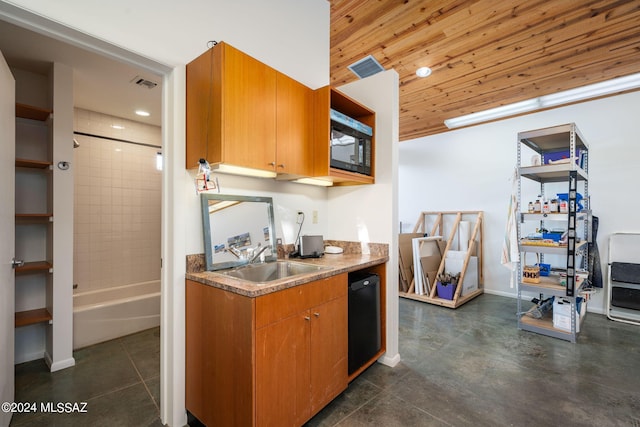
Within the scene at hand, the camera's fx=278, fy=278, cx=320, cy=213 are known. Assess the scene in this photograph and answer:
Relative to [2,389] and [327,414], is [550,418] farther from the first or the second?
[2,389]

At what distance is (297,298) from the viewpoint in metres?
1.48

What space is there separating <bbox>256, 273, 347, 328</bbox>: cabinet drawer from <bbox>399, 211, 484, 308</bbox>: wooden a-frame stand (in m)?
2.61

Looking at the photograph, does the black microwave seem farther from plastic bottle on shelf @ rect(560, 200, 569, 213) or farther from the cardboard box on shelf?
the cardboard box on shelf

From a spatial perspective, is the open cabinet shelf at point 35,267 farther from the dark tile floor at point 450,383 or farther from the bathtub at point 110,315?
the dark tile floor at point 450,383

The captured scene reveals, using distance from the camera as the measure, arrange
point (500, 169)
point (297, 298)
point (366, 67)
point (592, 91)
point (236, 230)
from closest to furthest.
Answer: point (297, 298)
point (236, 230)
point (366, 67)
point (592, 91)
point (500, 169)

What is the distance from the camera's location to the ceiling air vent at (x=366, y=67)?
9.74 feet

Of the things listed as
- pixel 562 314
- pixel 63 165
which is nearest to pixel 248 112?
pixel 63 165

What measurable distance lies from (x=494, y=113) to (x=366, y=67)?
2.24 m

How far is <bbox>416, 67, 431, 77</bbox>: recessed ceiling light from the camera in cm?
301

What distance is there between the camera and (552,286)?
2.88 meters

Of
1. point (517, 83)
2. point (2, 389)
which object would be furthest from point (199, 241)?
point (517, 83)

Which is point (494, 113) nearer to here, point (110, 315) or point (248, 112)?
point (248, 112)

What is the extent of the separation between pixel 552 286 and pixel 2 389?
4.31 metres

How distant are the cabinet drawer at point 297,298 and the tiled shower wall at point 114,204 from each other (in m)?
2.99
